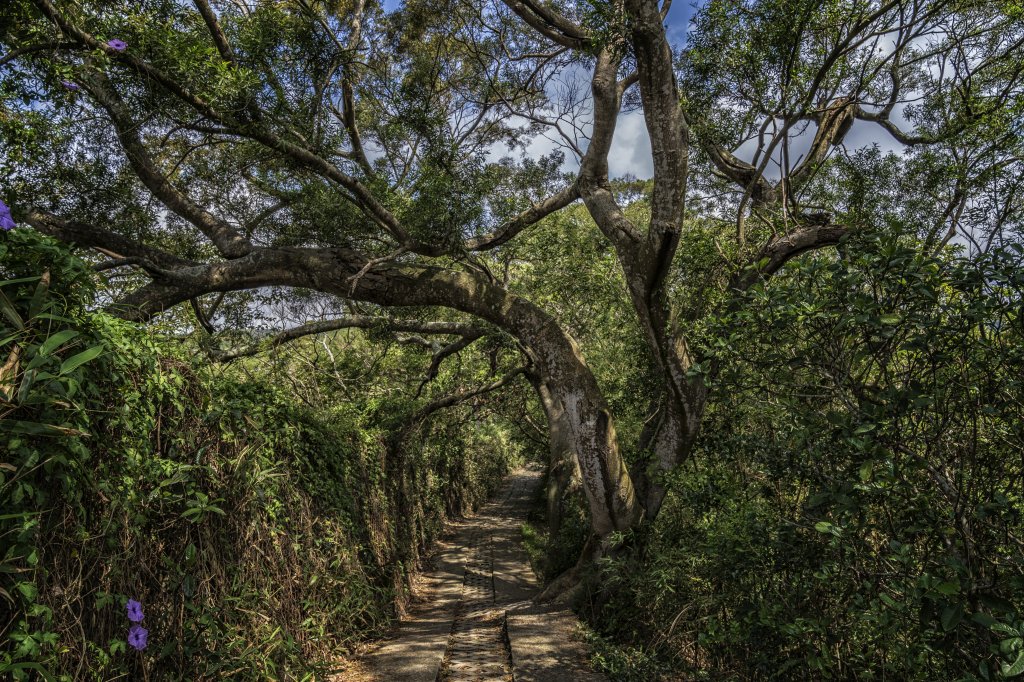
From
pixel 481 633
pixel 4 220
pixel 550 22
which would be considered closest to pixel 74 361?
pixel 4 220

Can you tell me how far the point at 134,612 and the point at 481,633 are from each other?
4565 mm

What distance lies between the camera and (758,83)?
17.5 feet

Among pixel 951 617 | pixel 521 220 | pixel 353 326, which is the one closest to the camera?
pixel 951 617

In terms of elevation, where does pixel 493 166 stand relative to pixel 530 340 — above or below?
above

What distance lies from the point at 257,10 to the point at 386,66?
10.2ft

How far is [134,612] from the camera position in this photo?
219cm

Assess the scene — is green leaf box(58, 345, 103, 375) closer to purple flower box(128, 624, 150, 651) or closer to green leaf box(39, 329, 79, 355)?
green leaf box(39, 329, 79, 355)

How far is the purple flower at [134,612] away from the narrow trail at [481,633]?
2689 mm

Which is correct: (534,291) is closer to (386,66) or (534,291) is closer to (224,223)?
(386,66)

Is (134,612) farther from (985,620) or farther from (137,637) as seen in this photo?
(985,620)

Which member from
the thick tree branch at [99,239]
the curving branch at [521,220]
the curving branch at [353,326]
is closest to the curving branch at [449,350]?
the curving branch at [353,326]

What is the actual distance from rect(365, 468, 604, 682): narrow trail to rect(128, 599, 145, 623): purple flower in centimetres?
269

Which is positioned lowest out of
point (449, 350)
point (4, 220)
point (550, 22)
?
point (4, 220)

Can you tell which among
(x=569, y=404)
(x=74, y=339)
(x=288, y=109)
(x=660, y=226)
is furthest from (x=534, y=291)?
(x=74, y=339)
